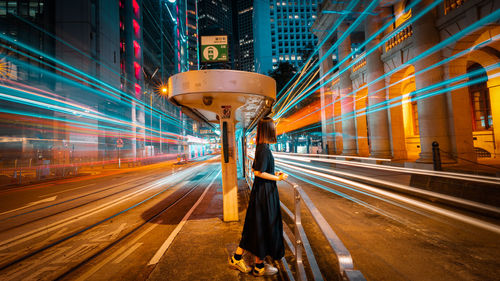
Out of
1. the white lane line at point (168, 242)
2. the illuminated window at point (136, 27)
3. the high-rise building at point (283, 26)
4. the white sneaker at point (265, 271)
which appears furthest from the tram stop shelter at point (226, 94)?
the high-rise building at point (283, 26)

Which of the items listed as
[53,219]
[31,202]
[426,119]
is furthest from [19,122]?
[426,119]

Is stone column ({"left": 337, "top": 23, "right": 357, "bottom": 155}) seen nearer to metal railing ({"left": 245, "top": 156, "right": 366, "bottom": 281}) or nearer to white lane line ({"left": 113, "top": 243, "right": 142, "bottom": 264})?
metal railing ({"left": 245, "top": 156, "right": 366, "bottom": 281})

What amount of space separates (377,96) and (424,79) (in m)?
4.26

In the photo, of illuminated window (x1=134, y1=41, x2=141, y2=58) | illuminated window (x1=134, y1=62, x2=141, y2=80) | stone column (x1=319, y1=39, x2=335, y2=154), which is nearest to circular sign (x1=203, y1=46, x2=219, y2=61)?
stone column (x1=319, y1=39, x2=335, y2=154)

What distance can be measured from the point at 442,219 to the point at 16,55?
44999 mm

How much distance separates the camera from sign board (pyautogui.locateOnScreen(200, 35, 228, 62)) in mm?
5797

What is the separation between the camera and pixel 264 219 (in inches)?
108

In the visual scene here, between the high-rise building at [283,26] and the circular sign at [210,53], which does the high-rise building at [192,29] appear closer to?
the high-rise building at [283,26]

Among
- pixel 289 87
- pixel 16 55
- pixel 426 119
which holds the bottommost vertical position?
pixel 426 119

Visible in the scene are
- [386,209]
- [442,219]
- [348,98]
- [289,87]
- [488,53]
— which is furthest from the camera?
[289,87]

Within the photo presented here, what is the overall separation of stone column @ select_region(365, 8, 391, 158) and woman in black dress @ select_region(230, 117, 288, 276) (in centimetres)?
1464

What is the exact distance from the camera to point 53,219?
5809mm

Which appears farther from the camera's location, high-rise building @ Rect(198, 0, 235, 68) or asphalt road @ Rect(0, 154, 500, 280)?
high-rise building @ Rect(198, 0, 235, 68)

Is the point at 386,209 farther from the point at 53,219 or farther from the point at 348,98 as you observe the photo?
the point at 348,98
